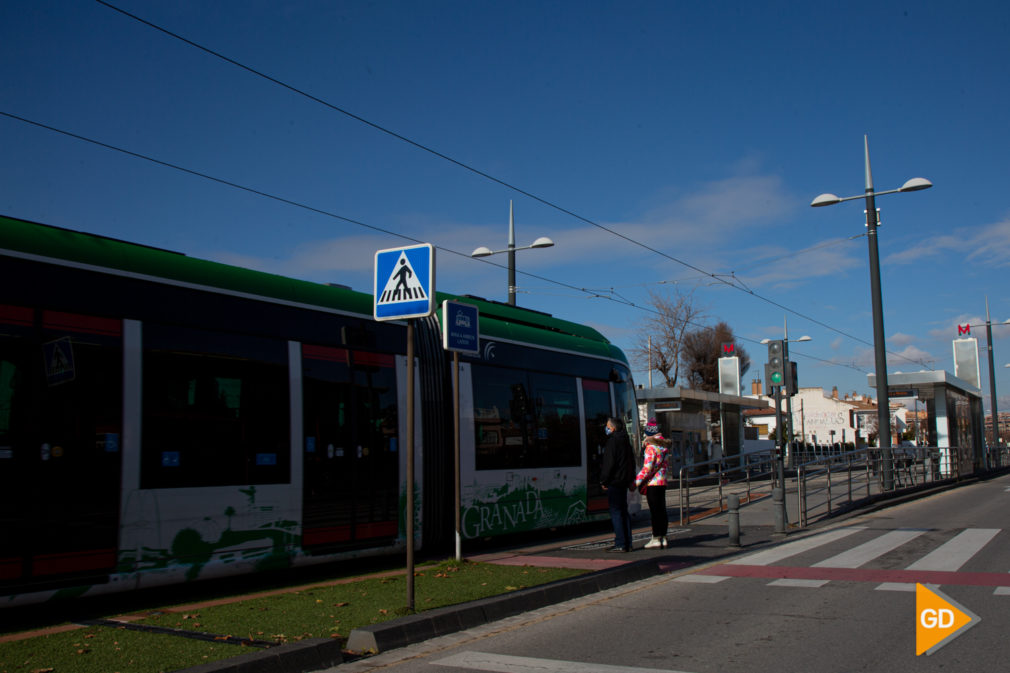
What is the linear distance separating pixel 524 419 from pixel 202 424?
5516 millimetres

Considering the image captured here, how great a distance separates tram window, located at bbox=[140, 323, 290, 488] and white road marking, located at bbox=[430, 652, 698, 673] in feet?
10.4

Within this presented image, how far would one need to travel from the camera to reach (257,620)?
6566 millimetres

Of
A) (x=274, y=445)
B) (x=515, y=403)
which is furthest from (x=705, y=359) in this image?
(x=274, y=445)

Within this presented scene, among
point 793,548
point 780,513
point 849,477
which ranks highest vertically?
point 849,477

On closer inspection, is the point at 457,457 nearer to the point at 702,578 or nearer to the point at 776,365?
the point at 702,578

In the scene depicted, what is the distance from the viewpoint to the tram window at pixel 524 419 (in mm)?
11539

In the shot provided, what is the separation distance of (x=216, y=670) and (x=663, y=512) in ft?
25.0

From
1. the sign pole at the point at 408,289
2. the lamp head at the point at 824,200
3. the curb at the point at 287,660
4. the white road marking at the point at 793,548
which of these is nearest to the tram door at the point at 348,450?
the sign pole at the point at 408,289

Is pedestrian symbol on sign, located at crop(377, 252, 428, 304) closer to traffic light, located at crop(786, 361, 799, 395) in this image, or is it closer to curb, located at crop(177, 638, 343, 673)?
curb, located at crop(177, 638, 343, 673)

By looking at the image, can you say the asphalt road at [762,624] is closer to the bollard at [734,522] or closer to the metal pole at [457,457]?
the bollard at [734,522]

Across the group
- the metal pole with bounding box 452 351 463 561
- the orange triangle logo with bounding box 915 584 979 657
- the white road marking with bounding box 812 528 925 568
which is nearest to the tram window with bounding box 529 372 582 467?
the metal pole with bounding box 452 351 463 561

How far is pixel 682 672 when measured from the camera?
5.38 meters

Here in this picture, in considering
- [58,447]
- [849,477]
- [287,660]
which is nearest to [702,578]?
[287,660]

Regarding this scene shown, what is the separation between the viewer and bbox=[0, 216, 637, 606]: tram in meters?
6.61
